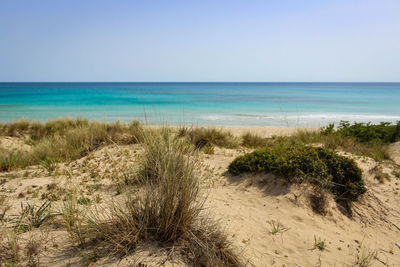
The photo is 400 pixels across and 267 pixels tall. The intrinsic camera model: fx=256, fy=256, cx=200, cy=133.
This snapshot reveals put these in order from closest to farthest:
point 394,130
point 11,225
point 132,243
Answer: point 132,243 → point 11,225 → point 394,130

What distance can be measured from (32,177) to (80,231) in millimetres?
3337

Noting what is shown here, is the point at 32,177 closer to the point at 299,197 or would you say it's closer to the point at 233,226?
the point at 233,226

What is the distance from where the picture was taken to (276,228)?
165 inches

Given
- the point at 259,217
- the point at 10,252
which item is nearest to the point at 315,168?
the point at 259,217

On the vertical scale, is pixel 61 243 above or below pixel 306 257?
above

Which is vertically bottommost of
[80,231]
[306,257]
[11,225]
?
[306,257]

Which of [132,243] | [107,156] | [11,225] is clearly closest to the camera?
[132,243]

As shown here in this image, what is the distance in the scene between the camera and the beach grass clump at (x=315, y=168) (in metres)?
5.31

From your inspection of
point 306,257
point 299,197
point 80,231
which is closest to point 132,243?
point 80,231

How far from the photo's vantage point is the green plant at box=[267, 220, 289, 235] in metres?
4.05

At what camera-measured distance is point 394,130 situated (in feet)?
33.9

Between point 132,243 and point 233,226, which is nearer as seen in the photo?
point 132,243

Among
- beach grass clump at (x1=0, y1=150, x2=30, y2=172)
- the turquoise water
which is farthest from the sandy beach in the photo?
the turquoise water

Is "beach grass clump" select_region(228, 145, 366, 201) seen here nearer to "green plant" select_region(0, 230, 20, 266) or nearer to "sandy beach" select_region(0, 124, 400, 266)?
"sandy beach" select_region(0, 124, 400, 266)
